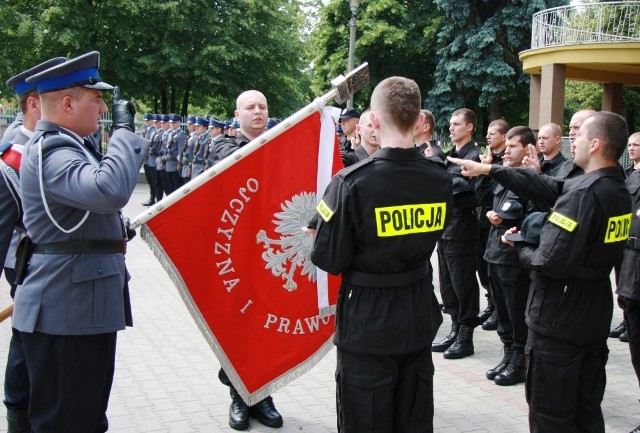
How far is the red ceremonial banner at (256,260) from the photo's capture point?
3.77 m

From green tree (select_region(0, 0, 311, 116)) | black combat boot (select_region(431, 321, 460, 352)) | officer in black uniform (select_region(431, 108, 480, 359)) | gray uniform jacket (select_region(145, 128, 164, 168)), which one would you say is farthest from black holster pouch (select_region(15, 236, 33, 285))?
green tree (select_region(0, 0, 311, 116))

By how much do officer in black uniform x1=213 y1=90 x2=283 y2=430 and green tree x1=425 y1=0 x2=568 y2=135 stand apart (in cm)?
2400

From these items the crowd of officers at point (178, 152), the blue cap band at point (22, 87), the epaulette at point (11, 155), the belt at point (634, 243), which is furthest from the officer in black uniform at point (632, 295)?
the crowd of officers at point (178, 152)

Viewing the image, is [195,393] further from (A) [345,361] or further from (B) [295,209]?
(A) [345,361]

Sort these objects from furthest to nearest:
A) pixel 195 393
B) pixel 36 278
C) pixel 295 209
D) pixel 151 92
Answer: pixel 151 92 < pixel 195 393 < pixel 295 209 < pixel 36 278

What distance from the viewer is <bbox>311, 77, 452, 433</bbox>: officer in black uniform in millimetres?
2965

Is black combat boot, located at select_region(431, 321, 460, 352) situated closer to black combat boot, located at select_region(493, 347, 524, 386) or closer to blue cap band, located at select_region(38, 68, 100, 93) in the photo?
black combat boot, located at select_region(493, 347, 524, 386)

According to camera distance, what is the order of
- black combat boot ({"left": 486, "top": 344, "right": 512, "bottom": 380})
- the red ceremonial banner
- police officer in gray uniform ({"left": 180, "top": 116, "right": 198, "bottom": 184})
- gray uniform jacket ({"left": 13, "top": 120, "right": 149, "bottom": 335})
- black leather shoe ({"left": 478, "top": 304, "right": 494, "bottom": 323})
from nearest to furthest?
gray uniform jacket ({"left": 13, "top": 120, "right": 149, "bottom": 335}) < the red ceremonial banner < black combat boot ({"left": 486, "top": 344, "right": 512, "bottom": 380}) < black leather shoe ({"left": 478, "top": 304, "right": 494, "bottom": 323}) < police officer in gray uniform ({"left": 180, "top": 116, "right": 198, "bottom": 184})

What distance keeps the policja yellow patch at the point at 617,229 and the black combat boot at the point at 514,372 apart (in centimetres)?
200

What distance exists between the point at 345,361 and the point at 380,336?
22 centimetres

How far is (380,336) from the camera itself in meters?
2.99

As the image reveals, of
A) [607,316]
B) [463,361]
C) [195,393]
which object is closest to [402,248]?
[607,316]

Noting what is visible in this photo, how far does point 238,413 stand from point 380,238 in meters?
2.06

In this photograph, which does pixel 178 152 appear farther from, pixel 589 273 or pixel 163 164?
pixel 589 273
